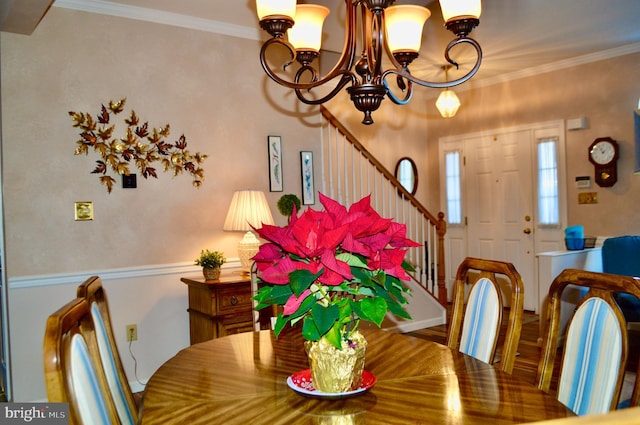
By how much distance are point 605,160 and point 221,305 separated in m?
4.07

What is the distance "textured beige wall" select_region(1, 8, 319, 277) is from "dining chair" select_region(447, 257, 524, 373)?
7.51 ft

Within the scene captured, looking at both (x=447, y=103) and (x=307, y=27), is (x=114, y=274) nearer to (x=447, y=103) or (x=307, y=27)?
(x=307, y=27)

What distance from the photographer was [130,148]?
3.63 meters

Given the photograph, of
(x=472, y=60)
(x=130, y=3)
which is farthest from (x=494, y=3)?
(x=130, y=3)

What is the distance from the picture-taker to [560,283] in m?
1.65

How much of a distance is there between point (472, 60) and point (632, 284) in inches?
173

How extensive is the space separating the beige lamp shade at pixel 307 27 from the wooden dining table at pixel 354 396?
1.31 meters

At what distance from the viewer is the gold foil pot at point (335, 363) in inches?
53.8

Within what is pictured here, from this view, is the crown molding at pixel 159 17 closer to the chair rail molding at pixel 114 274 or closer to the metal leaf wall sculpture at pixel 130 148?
the metal leaf wall sculpture at pixel 130 148

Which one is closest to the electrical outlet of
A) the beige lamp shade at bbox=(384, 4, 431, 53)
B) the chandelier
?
the chandelier

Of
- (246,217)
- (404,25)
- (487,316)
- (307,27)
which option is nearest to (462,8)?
(404,25)

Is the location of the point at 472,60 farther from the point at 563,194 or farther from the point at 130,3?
the point at 130,3

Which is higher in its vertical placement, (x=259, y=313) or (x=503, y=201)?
(x=503, y=201)

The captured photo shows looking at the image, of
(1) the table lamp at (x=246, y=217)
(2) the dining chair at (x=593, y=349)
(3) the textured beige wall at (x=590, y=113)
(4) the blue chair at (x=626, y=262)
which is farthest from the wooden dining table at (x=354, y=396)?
(3) the textured beige wall at (x=590, y=113)
